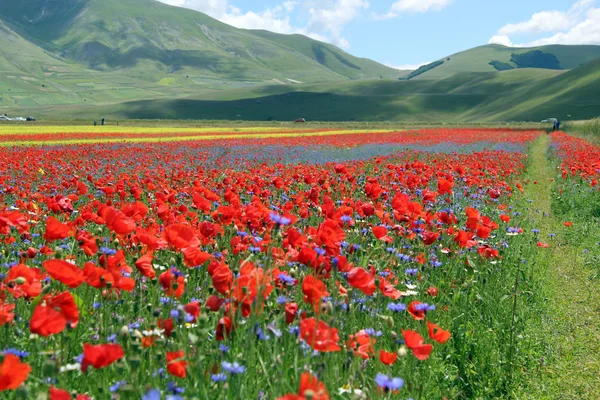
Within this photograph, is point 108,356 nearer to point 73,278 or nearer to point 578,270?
point 73,278

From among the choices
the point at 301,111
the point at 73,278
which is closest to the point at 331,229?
the point at 73,278

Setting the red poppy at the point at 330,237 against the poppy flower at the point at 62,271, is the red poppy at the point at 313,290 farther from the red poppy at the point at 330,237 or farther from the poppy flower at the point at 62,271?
the poppy flower at the point at 62,271

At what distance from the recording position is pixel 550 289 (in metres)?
6.56

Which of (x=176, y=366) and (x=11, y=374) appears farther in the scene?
(x=176, y=366)

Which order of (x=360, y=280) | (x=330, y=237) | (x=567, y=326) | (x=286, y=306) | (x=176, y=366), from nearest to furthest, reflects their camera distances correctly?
(x=176, y=366) → (x=360, y=280) → (x=286, y=306) → (x=330, y=237) → (x=567, y=326)

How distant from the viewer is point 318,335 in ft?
7.27

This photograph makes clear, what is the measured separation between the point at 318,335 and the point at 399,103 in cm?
15705

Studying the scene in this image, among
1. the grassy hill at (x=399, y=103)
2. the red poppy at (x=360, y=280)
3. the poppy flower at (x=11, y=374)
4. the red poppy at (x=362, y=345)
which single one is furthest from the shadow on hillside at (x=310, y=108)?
the poppy flower at (x=11, y=374)

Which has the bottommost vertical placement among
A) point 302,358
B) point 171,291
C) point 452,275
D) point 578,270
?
point 578,270

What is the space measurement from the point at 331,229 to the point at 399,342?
77 centimetres

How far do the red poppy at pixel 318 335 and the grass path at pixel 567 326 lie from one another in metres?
2.62

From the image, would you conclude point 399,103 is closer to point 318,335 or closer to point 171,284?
point 171,284

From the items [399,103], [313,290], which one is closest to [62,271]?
[313,290]

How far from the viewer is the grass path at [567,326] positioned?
4477mm
